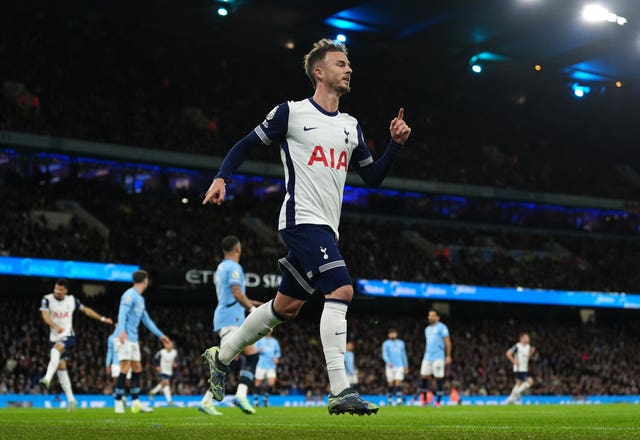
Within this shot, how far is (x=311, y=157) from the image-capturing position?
714cm

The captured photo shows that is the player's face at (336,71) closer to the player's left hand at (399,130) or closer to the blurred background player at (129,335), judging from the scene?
the player's left hand at (399,130)

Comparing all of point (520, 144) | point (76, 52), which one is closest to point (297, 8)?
point (76, 52)

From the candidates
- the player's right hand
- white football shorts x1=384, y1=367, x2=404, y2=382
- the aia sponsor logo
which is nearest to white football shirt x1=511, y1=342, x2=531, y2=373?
white football shorts x1=384, y1=367, x2=404, y2=382

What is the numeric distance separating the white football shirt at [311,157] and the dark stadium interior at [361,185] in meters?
23.4

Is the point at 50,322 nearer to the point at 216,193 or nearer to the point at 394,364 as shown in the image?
the point at 216,193

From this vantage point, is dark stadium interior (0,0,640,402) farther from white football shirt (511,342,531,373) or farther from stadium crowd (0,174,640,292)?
white football shirt (511,342,531,373)

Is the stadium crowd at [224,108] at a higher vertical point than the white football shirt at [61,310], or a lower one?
higher

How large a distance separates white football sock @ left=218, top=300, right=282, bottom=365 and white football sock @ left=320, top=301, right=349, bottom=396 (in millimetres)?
705

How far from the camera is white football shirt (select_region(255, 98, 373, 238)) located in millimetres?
7066

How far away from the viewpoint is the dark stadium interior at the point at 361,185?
3628 cm

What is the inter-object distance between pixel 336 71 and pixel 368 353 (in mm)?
32086

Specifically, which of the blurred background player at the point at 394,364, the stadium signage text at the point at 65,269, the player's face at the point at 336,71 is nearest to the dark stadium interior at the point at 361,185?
the stadium signage text at the point at 65,269

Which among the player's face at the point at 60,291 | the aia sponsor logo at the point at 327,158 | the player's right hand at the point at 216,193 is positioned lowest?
the player's face at the point at 60,291

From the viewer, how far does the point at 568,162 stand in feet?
183
